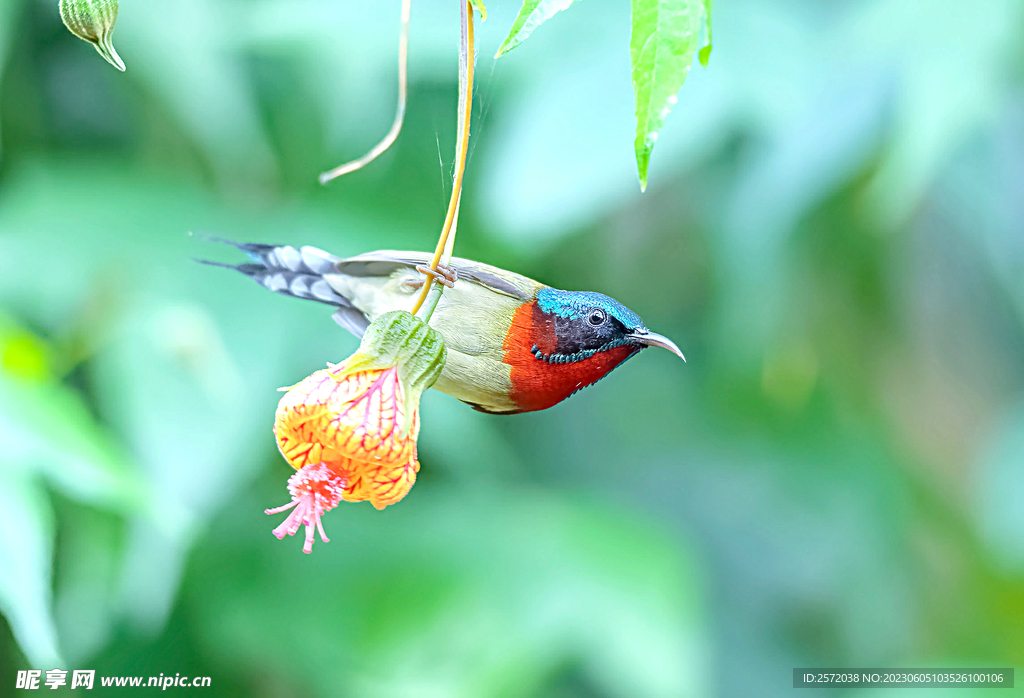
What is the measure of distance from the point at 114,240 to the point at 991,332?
108 inches

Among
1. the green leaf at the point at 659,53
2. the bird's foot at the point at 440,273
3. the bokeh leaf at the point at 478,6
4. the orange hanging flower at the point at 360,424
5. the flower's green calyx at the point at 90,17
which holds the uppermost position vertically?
the flower's green calyx at the point at 90,17

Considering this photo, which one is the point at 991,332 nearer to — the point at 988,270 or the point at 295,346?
the point at 988,270

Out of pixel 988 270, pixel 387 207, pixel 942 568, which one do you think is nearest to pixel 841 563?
pixel 942 568

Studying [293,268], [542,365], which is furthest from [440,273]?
[293,268]

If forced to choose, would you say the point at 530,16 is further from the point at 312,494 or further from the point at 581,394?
the point at 581,394

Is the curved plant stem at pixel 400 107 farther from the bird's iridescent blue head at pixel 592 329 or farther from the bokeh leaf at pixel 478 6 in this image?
the bird's iridescent blue head at pixel 592 329

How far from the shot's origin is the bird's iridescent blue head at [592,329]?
90cm

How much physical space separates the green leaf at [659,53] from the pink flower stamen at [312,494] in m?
0.42

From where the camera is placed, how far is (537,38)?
2277mm

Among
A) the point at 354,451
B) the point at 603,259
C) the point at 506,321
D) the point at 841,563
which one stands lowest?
the point at 841,563

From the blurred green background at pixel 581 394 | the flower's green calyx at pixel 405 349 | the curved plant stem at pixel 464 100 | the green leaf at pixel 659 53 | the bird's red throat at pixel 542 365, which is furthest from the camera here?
the blurred green background at pixel 581 394

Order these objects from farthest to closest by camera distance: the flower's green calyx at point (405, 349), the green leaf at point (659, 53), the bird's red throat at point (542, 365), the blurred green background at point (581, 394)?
the blurred green background at point (581, 394) → the bird's red throat at point (542, 365) → the flower's green calyx at point (405, 349) → the green leaf at point (659, 53)

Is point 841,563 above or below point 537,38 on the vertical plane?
below

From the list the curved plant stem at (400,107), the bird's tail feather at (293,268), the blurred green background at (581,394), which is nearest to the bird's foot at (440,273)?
the curved plant stem at (400,107)
